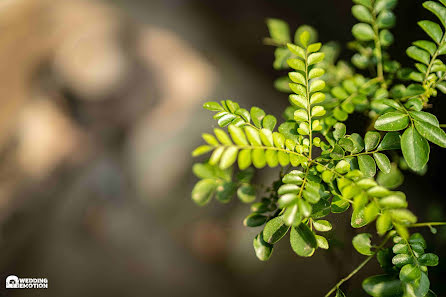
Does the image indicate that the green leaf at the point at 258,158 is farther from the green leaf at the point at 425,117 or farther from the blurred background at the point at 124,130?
the blurred background at the point at 124,130

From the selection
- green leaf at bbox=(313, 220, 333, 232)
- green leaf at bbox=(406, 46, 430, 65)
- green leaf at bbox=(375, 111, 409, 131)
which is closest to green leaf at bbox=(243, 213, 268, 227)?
green leaf at bbox=(313, 220, 333, 232)

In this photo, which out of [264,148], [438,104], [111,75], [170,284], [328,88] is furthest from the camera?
[111,75]

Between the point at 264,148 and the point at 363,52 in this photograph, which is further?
the point at 363,52

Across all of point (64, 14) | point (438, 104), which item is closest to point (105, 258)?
point (64, 14)

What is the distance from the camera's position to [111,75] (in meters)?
Answer: 1.54

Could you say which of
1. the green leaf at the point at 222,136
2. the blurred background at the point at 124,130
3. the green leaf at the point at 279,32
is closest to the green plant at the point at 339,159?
the green leaf at the point at 222,136

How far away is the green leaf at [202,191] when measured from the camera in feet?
2.10

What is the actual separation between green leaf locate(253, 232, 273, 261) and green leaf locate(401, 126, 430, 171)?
0.33 metres

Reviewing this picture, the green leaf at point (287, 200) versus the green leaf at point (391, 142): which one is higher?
the green leaf at point (391, 142)

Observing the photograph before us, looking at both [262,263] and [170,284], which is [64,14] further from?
[262,263]

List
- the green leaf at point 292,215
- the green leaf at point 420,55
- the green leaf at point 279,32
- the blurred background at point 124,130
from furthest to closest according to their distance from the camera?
1. the blurred background at point 124,130
2. the green leaf at point 279,32
3. the green leaf at point 420,55
4. the green leaf at point 292,215

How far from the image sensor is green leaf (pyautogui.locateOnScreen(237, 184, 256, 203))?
714mm

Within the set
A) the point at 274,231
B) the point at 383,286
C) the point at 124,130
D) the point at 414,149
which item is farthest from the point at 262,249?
the point at 124,130

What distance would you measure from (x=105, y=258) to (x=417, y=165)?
53.2 inches
